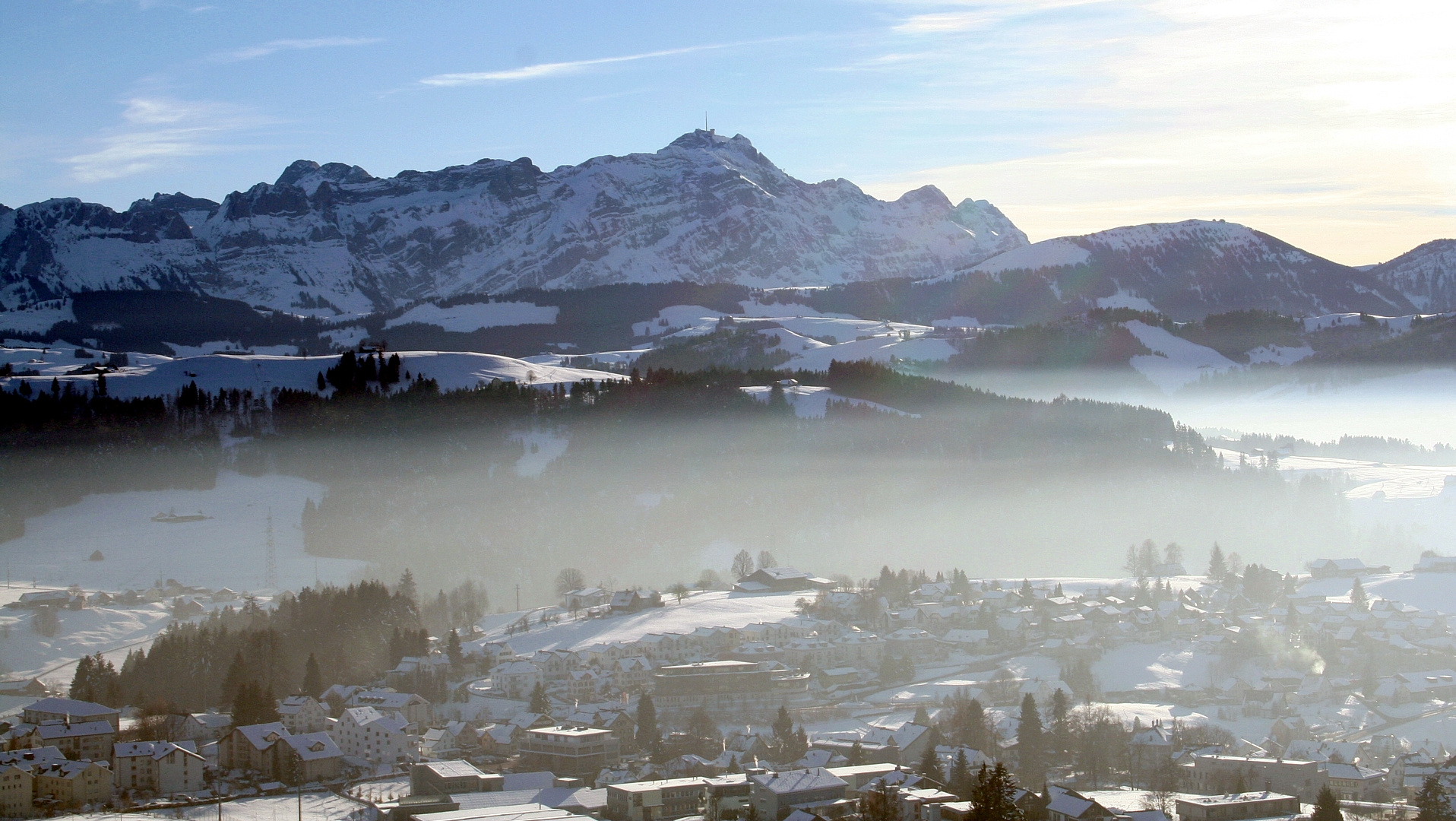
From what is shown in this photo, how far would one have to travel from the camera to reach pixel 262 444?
118 meters

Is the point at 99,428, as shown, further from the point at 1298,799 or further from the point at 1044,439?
the point at 1298,799

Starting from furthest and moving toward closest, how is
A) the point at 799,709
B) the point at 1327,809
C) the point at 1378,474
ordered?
the point at 1378,474 < the point at 799,709 < the point at 1327,809

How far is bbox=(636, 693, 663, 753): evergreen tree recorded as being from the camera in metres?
55.3

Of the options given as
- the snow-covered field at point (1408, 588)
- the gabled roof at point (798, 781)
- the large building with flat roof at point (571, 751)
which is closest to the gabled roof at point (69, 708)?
the large building with flat roof at point (571, 751)

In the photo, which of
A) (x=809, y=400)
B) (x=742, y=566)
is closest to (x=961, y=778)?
(x=742, y=566)

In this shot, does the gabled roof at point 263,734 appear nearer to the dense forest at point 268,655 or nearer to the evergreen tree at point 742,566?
the dense forest at point 268,655

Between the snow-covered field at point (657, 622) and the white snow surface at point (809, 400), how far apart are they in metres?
43.6

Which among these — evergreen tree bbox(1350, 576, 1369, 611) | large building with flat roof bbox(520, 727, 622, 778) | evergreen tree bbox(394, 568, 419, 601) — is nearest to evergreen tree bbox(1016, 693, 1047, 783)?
large building with flat roof bbox(520, 727, 622, 778)

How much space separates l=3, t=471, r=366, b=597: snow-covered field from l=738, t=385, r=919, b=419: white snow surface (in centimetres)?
3863

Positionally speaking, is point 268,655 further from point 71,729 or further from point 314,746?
point 314,746

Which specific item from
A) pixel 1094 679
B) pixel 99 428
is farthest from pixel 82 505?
pixel 1094 679

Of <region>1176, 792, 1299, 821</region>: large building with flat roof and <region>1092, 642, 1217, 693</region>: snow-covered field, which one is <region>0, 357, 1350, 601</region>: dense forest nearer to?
<region>1092, 642, 1217, 693</region>: snow-covered field

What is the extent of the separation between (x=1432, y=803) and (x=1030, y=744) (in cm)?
1295

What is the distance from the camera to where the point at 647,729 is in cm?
5628
